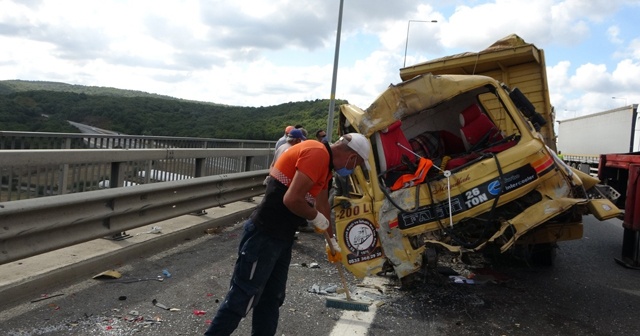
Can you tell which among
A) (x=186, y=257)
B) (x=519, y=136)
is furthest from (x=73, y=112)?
(x=519, y=136)

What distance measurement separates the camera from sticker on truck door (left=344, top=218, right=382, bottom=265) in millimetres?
4883

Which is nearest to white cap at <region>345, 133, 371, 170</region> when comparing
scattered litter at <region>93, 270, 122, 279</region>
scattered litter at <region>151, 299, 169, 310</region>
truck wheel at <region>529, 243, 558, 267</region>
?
scattered litter at <region>151, 299, 169, 310</region>

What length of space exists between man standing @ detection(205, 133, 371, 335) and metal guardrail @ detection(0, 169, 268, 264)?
2.09 meters

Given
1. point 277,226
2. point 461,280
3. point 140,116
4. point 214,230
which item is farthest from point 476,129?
point 140,116

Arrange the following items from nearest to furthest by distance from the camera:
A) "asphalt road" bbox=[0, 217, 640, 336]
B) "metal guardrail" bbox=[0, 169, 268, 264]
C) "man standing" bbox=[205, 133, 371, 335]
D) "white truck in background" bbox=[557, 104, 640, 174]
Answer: "man standing" bbox=[205, 133, 371, 335] → "asphalt road" bbox=[0, 217, 640, 336] → "metal guardrail" bbox=[0, 169, 268, 264] → "white truck in background" bbox=[557, 104, 640, 174]

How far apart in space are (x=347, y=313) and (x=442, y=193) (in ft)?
4.63

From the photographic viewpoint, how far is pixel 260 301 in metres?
3.55

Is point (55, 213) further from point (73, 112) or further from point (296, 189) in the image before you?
point (73, 112)

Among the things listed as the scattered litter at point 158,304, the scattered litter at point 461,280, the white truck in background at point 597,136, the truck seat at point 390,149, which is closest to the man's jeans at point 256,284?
the scattered litter at point 158,304

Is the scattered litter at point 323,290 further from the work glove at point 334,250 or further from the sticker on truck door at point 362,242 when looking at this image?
the work glove at point 334,250

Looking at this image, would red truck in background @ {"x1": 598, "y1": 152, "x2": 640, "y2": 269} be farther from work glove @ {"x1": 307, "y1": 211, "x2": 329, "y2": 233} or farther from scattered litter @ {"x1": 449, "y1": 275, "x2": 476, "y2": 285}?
work glove @ {"x1": 307, "y1": 211, "x2": 329, "y2": 233}

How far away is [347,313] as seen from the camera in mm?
4574

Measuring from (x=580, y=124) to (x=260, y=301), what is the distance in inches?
1043

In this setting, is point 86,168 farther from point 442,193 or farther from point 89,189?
point 442,193
